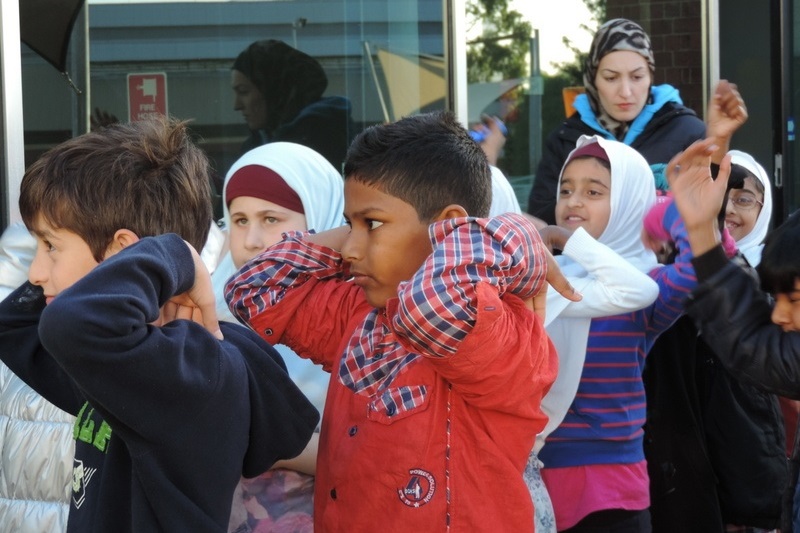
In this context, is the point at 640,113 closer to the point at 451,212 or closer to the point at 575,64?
the point at 575,64

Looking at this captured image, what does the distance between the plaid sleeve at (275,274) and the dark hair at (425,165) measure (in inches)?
8.8

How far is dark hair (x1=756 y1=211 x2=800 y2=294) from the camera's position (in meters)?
2.31

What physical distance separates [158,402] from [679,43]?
5.52m

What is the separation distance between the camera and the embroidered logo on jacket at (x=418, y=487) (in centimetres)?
211

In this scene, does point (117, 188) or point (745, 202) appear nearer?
point (117, 188)

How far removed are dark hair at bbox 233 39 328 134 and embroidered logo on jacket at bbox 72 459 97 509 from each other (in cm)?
337

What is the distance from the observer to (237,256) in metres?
3.01

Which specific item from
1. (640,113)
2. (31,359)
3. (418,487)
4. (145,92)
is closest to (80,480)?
(31,359)

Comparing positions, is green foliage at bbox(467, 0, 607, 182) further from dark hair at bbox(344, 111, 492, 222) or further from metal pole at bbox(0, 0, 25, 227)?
dark hair at bbox(344, 111, 492, 222)

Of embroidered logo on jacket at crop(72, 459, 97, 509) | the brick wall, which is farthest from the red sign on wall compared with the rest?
embroidered logo on jacket at crop(72, 459, 97, 509)

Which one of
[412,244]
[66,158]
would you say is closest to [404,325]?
[412,244]

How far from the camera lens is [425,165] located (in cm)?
226

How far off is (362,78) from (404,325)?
11.2ft

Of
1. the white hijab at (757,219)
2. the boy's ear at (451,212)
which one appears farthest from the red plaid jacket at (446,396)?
the white hijab at (757,219)
